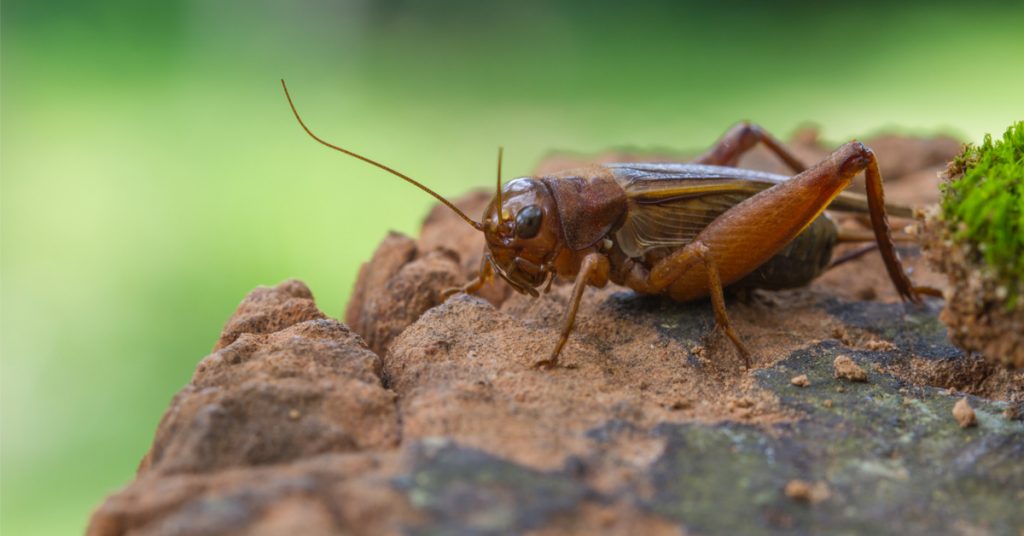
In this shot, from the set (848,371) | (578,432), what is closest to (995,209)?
(848,371)

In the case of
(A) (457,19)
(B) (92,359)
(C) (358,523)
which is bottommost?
(B) (92,359)

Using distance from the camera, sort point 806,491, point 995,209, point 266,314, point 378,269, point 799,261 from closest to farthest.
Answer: point 806,491 < point 995,209 < point 266,314 < point 799,261 < point 378,269

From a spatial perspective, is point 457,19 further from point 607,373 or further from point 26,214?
point 607,373

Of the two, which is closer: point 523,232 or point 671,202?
point 523,232

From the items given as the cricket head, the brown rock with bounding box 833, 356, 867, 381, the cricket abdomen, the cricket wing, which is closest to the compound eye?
the cricket head

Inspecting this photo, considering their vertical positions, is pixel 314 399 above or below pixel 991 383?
above

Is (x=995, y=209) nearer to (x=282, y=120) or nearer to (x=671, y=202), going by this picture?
(x=671, y=202)

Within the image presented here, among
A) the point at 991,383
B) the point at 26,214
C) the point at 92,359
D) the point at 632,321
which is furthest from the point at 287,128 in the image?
the point at 991,383
